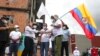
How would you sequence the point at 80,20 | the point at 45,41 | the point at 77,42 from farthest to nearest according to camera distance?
the point at 77,42, the point at 80,20, the point at 45,41

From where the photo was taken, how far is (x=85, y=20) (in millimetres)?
17609

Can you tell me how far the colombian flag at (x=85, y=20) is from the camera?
57.1ft

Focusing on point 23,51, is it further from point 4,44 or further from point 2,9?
point 2,9

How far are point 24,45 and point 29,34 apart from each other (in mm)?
468

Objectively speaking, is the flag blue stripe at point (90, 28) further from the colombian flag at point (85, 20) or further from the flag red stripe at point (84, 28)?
the flag red stripe at point (84, 28)

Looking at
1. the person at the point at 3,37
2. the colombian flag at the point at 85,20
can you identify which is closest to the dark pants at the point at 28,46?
the person at the point at 3,37

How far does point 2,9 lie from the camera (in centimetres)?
2777

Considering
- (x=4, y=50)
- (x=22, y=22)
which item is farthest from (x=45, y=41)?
(x=22, y=22)

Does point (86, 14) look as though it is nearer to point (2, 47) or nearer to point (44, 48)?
point (44, 48)

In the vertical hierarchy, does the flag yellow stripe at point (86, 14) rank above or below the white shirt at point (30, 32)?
above

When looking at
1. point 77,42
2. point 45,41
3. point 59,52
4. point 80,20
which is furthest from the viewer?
point 77,42

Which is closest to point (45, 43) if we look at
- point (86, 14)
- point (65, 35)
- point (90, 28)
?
point (65, 35)

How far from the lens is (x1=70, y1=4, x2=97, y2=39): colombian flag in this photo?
17.4m

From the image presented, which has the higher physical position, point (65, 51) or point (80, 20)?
point (80, 20)
